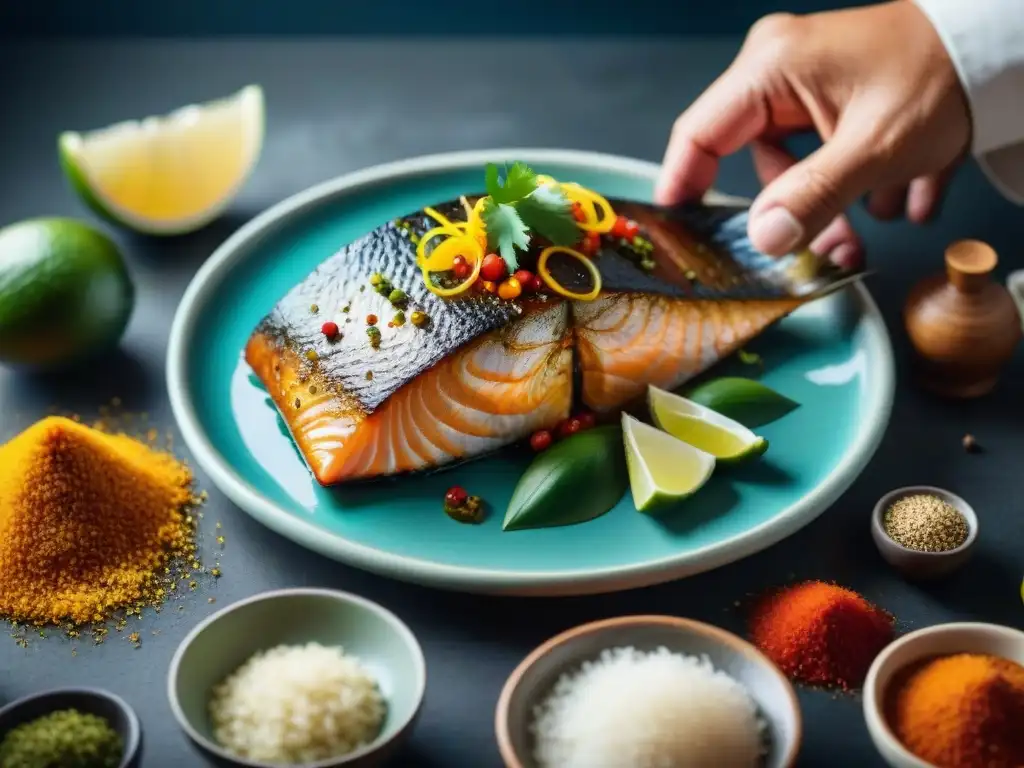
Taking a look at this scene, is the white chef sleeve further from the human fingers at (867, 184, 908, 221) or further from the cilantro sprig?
the cilantro sprig

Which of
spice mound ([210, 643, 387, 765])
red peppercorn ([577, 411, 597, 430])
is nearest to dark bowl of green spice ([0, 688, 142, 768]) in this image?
spice mound ([210, 643, 387, 765])

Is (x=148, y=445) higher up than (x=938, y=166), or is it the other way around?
(x=938, y=166)

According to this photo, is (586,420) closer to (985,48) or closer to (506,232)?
(506,232)

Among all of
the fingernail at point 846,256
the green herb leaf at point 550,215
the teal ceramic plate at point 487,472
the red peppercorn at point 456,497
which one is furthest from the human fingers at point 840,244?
the red peppercorn at point 456,497

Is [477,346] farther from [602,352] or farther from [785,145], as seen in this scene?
[785,145]

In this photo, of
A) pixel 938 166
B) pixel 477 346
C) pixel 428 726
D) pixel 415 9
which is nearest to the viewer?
pixel 428 726

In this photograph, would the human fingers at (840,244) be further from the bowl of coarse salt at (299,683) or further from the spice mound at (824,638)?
the bowl of coarse salt at (299,683)

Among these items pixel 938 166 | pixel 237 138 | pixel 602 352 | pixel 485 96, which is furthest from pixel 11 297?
pixel 938 166
